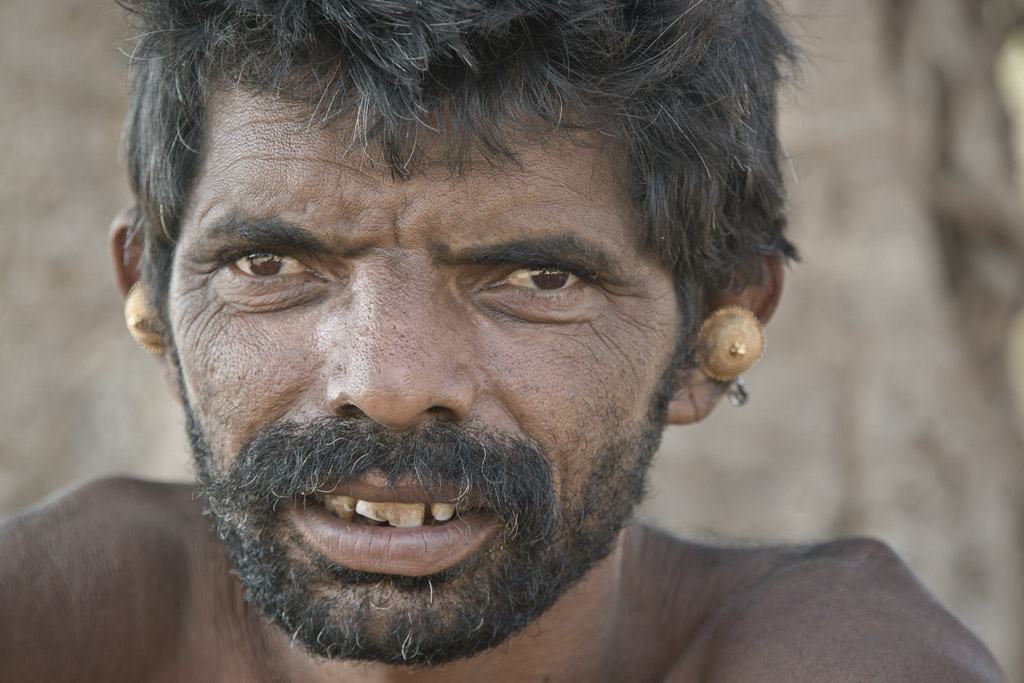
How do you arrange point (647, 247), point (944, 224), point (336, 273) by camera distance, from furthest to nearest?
1. point (944, 224)
2. point (647, 247)
3. point (336, 273)

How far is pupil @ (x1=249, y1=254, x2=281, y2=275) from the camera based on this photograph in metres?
2.06

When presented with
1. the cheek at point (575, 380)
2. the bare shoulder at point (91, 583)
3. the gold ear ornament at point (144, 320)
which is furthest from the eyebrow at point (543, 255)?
the bare shoulder at point (91, 583)

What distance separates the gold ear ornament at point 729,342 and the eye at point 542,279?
48cm

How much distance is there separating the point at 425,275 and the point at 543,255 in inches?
9.4

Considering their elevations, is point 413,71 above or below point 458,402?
above

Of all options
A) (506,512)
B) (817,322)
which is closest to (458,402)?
(506,512)

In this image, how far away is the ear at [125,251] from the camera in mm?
2529

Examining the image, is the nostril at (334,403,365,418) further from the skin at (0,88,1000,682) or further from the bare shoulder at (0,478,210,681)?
the bare shoulder at (0,478,210,681)

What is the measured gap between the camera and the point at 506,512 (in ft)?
6.37

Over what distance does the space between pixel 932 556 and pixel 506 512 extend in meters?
2.78

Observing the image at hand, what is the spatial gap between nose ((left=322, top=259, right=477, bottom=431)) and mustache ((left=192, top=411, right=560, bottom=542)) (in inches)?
1.5

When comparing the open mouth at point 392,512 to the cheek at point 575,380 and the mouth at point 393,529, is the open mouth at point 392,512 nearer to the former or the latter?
the mouth at point 393,529

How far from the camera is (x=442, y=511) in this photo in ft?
6.37

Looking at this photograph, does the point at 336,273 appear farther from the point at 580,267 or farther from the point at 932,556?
the point at 932,556
